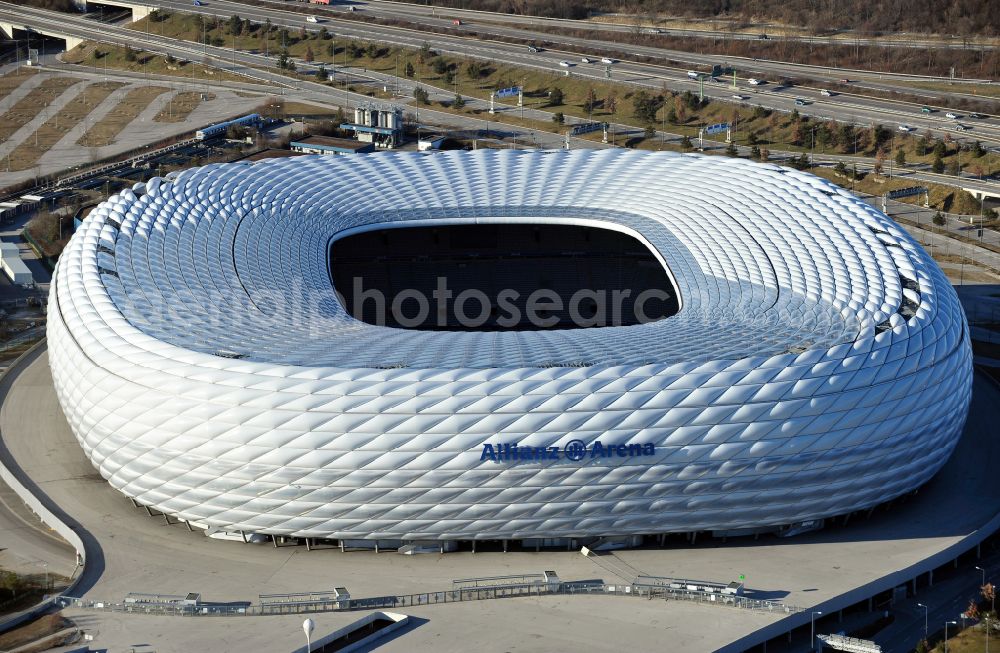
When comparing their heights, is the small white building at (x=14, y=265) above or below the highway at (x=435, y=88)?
below

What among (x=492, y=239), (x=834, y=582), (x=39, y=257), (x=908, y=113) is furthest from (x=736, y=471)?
(x=908, y=113)

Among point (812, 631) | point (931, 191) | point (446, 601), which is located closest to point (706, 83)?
point (931, 191)

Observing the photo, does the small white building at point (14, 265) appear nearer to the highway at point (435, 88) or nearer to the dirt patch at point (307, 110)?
the dirt patch at point (307, 110)

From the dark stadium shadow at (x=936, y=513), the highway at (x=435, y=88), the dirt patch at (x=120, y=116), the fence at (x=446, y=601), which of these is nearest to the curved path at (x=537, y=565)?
the dark stadium shadow at (x=936, y=513)

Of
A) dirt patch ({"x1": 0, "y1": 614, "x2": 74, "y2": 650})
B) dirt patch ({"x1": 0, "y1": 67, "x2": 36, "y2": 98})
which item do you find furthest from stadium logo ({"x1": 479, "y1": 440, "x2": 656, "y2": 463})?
dirt patch ({"x1": 0, "y1": 67, "x2": 36, "y2": 98})

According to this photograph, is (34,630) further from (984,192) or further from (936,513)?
(984,192)
